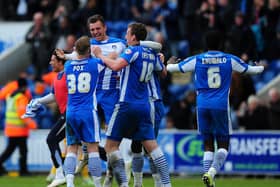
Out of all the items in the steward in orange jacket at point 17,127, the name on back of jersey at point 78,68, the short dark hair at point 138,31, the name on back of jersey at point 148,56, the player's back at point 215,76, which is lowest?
the steward in orange jacket at point 17,127

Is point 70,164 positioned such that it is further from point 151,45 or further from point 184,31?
point 184,31

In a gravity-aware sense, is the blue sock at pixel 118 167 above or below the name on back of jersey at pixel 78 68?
below

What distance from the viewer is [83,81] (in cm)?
1455

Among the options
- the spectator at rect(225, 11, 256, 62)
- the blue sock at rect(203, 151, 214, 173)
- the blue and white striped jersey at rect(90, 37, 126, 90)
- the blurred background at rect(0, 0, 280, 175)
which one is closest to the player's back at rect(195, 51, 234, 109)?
the blue sock at rect(203, 151, 214, 173)

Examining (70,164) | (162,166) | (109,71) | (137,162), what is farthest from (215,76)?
(70,164)

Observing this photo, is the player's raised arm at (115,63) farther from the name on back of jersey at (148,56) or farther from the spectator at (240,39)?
the spectator at (240,39)

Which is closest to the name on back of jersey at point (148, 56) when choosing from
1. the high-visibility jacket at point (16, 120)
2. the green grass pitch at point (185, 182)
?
the green grass pitch at point (185, 182)

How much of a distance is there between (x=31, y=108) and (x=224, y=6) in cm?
1010

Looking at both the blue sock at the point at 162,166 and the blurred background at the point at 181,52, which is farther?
the blurred background at the point at 181,52

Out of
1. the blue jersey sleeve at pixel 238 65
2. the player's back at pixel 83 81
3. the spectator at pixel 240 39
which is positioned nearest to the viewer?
the player's back at pixel 83 81

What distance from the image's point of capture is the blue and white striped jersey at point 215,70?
15586mm

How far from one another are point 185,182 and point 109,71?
483 centimetres

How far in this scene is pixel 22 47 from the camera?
95.3 ft

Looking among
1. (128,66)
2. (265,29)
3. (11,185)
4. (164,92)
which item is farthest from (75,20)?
(128,66)
